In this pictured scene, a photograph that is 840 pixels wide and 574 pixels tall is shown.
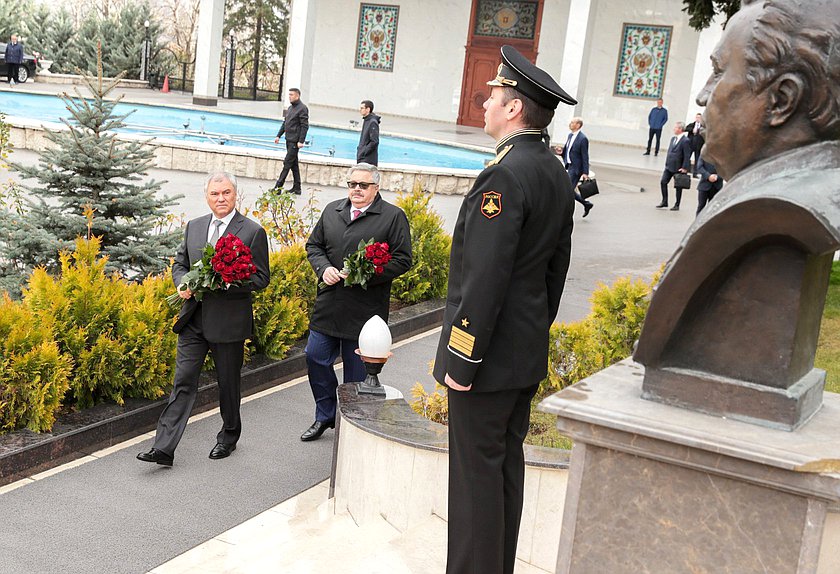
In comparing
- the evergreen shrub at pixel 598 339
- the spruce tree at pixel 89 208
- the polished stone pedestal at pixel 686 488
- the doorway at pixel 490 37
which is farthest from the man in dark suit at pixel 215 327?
the doorway at pixel 490 37

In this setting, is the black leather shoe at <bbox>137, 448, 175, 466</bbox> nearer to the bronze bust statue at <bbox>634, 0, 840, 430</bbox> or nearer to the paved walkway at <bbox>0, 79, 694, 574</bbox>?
the paved walkway at <bbox>0, 79, 694, 574</bbox>

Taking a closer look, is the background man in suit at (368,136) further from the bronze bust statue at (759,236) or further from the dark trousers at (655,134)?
the bronze bust statue at (759,236)

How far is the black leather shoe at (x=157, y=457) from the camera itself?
18.2 ft

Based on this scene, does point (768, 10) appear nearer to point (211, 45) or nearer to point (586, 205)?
point (586, 205)

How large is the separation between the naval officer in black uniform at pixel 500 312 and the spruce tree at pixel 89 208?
15.6 feet

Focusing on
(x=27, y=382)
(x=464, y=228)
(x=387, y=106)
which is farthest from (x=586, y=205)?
(x=387, y=106)

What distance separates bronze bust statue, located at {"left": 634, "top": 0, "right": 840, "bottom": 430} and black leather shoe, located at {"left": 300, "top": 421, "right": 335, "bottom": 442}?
3962 mm

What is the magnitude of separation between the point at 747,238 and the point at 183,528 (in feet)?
11.7

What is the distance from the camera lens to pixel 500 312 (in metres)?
3.38

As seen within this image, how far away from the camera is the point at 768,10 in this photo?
92.0 inches

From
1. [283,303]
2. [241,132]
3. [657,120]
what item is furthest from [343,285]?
[657,120]

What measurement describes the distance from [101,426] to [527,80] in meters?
3.78

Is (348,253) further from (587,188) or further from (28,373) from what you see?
(587,188)

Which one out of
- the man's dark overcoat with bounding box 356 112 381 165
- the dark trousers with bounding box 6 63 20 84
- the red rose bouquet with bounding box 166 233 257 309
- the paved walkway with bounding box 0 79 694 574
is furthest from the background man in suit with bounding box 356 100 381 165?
the dark trousers with bounding box 6 63 20 84
